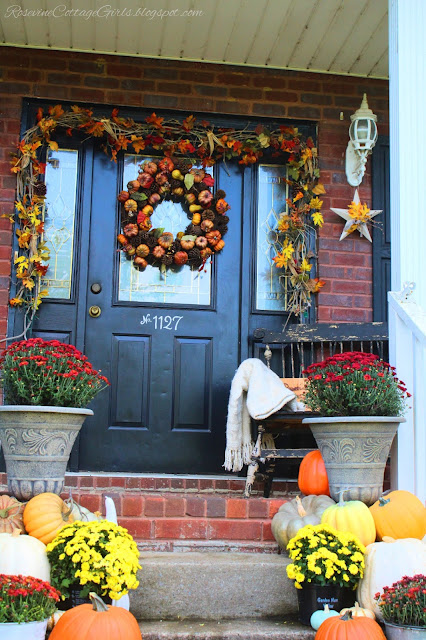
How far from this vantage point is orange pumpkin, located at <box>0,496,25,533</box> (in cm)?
272

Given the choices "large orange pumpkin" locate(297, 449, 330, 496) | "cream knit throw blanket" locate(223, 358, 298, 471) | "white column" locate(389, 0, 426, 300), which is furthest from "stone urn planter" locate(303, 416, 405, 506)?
"cream knit throw blanket" locate(223, 358, 298, 471)

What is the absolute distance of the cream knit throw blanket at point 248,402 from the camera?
12.8 feet

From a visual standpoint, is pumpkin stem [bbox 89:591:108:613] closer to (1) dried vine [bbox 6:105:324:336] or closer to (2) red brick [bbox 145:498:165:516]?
(2) red brick [bbox 145:498:165:516]

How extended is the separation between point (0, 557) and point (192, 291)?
2.50 meters

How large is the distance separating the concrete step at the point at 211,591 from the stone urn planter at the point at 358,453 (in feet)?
1.43

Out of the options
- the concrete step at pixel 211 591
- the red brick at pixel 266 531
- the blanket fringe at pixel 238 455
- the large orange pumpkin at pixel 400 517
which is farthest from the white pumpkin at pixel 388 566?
the blanket fringe at pixel 238 455

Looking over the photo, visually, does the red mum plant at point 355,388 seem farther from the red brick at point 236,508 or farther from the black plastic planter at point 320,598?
the black plastic planter at point 320,598

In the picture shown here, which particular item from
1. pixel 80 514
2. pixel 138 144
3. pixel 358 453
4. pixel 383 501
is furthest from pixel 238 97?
pixel 80 514

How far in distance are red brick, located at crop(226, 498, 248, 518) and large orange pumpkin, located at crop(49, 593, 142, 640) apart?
43.7 inches

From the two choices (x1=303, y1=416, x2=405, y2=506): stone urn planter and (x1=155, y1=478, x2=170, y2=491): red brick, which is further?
(x1=155, y1=478, x2=170, y2=491): red brick

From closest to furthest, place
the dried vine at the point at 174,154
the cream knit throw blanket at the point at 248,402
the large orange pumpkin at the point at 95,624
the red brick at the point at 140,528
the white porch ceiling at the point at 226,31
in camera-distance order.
→ the large orange pumpkin at the point at 95,624, the red brick at the point at 140,528, the cream knit throw blanket at the point at 248,402, the white porch ceiling at the point at 226,31, the dried vine at the point at 174,154

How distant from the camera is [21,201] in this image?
4543mm

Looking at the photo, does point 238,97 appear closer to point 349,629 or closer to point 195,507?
point 195,507

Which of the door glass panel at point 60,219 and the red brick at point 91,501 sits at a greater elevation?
the door glass panel at point 60,219
